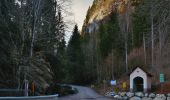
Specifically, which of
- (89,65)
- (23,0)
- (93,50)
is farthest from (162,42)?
(93,50)

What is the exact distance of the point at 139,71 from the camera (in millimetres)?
46000

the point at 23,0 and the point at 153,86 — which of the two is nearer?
the point at 23,0

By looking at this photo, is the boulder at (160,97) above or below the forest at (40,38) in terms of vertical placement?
below

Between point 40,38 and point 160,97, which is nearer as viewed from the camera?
point 40,38

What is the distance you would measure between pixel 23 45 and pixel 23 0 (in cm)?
417

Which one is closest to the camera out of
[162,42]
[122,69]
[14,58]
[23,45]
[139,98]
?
[162,42]

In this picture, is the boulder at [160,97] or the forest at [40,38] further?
the boulder at [160,97]

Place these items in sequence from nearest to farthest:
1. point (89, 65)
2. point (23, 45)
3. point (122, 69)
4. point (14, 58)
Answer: point (14, 58), point (23, 45), point (122, 69), point (89, 65)

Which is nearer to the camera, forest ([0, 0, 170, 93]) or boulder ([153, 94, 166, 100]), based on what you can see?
forest ([0, 0, 170, 93])

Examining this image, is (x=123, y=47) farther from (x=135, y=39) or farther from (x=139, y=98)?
(x=139, y=98)

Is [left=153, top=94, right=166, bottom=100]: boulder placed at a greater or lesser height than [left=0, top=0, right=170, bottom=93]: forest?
lesser

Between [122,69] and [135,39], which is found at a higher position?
[135,39]

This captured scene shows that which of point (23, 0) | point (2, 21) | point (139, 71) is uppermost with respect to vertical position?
point (23, 0)

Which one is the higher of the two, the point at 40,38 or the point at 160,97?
the point at 40,38
